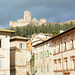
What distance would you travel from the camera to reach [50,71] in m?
34.3

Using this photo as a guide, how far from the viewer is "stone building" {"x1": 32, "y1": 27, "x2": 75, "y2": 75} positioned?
87.4 ft

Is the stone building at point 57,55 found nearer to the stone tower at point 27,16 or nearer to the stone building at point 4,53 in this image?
the stone building at point 4,53

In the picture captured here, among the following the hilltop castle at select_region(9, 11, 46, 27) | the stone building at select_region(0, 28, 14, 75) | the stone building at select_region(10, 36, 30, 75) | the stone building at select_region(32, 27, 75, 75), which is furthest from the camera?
the hilltop castle at select_region(9, 11, 46, 27)

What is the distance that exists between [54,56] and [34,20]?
156 metres

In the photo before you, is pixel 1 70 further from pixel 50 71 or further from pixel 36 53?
pixel 36 53

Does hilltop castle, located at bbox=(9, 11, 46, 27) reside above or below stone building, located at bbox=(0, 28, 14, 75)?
above

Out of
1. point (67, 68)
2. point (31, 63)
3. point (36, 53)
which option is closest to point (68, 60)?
point (67, 68)

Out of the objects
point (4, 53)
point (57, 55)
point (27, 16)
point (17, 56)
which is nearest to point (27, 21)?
point (27, 16)

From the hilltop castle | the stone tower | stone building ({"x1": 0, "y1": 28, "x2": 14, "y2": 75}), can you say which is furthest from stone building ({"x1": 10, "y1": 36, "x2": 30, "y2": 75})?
the stone tower

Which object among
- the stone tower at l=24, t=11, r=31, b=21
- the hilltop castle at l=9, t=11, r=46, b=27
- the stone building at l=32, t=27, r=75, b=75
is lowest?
the stone building at l=32, t=27, r=75, b=75

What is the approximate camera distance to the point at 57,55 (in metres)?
31.8

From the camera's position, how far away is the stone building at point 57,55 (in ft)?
87.4

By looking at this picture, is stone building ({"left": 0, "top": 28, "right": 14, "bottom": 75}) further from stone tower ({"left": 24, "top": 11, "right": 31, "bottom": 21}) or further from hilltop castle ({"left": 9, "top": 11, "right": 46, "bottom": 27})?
stone tower ({"left": 24, "top": 11, "right": 31, "bottom": 21})

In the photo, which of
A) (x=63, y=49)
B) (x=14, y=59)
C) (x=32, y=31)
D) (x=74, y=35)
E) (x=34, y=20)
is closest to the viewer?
(x=74, y=35)
